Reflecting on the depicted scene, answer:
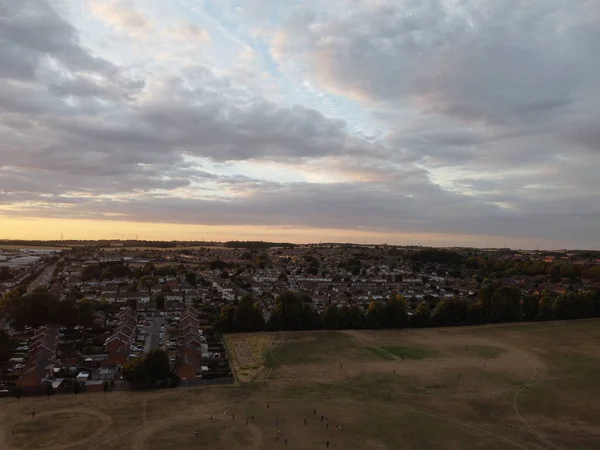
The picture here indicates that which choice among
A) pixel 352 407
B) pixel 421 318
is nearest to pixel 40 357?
pixel 352 407

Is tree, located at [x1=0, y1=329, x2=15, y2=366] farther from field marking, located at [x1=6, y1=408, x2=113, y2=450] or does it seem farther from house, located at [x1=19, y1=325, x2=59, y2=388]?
field marking, located at [x1=6, y1=408, x2=113, y2=450]

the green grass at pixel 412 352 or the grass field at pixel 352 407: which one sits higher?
the green grass at pixel 412 352

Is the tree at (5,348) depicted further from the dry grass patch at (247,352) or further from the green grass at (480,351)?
the green grass at (480,351)

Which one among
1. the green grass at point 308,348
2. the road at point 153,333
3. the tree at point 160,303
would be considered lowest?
the road at point 153,333

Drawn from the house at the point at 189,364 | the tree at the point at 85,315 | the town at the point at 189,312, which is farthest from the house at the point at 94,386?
the tree at the point at 85,315

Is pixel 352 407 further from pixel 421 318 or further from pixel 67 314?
pixel 67 314

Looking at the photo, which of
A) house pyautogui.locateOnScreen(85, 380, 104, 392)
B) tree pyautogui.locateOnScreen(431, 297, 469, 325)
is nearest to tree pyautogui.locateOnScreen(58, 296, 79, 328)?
house pyautogui.locateOnScreen(85, 380, 104, 392)
